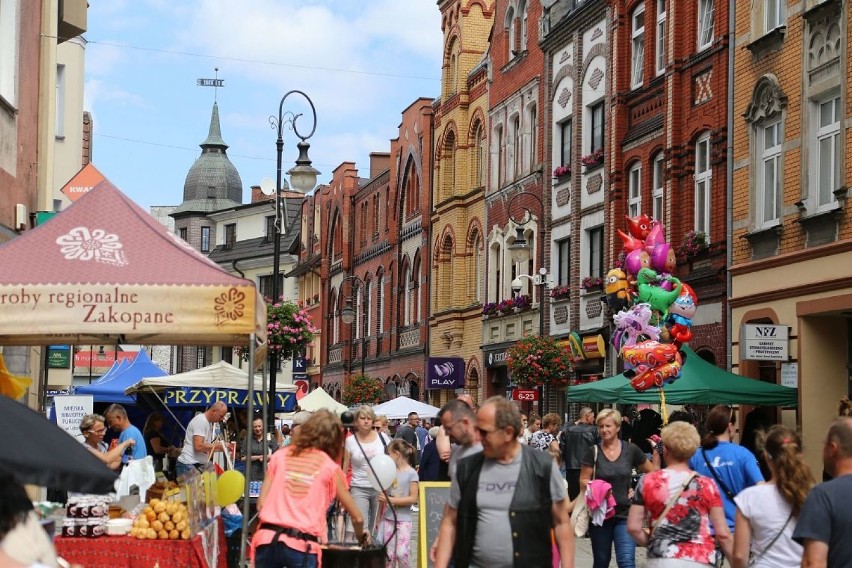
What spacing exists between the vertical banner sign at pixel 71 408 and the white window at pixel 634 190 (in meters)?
12.9

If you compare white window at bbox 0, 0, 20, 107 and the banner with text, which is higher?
white window at bbox 0, 0, 20, 107

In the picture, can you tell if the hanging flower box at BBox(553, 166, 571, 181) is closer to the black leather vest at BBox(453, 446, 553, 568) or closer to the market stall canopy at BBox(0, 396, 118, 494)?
the black leather vest at BBox(453, 446, 553, 568)

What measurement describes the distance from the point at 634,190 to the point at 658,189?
1.85 metres

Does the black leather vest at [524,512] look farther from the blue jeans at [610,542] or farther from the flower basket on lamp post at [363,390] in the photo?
the flower basket on lamp post at [363,390]

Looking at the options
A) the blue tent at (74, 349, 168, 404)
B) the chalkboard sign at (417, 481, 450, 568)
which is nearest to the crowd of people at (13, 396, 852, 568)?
the chalkboard sign at (417, 481, 450, 568)

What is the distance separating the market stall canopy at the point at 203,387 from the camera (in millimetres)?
27734

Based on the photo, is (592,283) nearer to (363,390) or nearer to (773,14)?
(773,14)

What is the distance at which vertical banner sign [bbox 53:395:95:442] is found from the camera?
25.0m

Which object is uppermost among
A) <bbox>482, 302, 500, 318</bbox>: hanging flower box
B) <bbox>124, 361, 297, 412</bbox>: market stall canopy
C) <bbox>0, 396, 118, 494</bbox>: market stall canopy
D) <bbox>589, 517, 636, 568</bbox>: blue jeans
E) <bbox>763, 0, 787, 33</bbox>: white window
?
<bbox>763, 0, 787, 33</bbox>: white window

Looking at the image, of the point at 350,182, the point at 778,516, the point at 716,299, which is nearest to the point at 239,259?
the point at 350,182

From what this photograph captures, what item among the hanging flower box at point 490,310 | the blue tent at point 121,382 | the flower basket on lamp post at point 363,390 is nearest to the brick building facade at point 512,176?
the hanging flower box at point 490,310

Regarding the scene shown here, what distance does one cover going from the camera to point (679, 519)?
8.98 m

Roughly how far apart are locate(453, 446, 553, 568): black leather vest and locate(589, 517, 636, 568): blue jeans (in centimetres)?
502

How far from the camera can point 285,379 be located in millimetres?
87250
